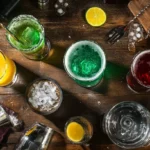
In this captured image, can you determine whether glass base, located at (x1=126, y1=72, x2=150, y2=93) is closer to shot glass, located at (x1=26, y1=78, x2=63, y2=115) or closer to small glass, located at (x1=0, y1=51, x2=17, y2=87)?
shot glass, located at (x1=26, y1=78, x2=63, y2=115)

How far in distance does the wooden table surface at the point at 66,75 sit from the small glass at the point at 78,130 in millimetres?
42

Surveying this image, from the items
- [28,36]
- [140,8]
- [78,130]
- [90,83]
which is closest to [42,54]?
[28,36]

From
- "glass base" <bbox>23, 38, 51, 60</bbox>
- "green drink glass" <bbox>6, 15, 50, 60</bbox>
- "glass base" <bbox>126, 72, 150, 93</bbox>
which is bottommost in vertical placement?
Result: "glass base" <bbox>126, 72, 150, 93</bbox>

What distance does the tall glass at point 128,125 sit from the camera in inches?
77.2

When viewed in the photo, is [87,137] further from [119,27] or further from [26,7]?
[26,7]

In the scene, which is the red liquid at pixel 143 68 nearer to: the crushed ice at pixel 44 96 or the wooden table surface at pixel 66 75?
the wooden table surface at pixel 66 75

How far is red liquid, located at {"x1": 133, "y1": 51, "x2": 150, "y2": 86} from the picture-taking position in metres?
1.96

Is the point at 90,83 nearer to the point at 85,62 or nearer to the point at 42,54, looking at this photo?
the point at 85,62

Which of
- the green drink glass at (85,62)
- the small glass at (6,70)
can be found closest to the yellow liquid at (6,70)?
the small glass at (6,70)

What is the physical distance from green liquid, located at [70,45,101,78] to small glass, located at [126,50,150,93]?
0.48 feet

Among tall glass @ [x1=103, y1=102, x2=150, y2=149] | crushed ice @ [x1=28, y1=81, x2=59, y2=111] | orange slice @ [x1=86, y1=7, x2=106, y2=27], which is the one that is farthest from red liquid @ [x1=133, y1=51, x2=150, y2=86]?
crushed ice @ [x1=28, y1=81, x2=59, y2=111]

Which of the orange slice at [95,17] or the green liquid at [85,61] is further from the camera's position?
the orange slice at [95,17]

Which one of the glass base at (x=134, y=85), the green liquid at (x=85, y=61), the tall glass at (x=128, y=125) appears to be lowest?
the tall glass at (x=128, y=125)

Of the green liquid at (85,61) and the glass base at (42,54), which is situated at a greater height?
the glass base at (42,54)
